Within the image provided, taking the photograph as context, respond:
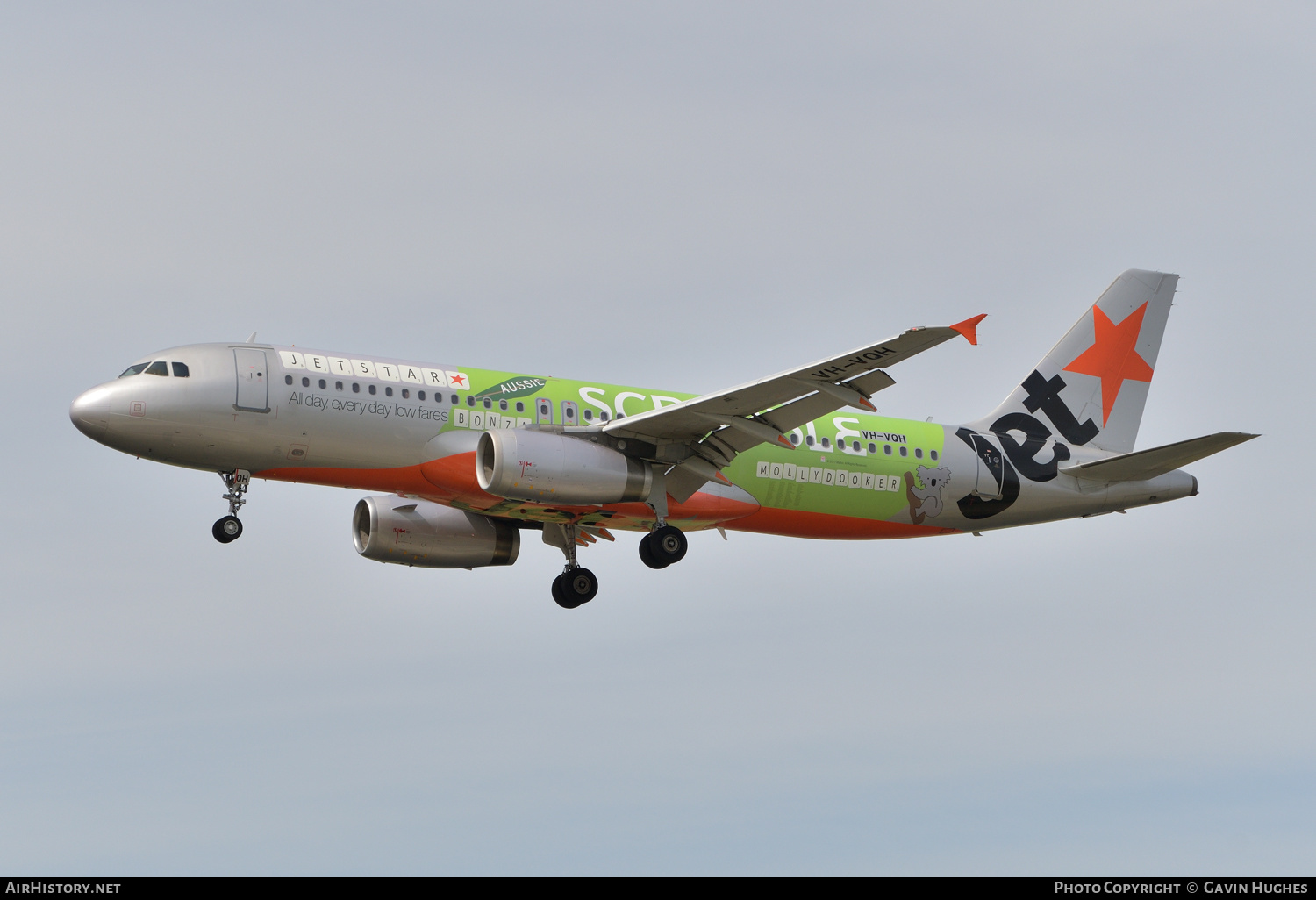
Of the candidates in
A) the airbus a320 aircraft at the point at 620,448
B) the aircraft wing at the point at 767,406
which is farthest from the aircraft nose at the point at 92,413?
the aircraft wing at the point at 767,406

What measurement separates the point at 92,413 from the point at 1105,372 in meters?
26.5

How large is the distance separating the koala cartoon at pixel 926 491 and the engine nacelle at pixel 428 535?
1014 centimetres

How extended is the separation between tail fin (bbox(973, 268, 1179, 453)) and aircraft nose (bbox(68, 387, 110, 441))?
71.5 ft

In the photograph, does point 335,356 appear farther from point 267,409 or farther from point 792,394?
point 792,394

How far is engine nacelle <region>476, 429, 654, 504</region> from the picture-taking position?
3506 cm

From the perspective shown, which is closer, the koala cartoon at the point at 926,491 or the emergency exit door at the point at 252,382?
the emergency exit door at the point at 252,382

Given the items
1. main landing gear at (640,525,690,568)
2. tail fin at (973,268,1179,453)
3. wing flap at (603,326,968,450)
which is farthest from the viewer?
tail fin at (973,268,1179,453)

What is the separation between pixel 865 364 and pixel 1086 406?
13.6 m

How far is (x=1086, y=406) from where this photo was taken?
4428cm

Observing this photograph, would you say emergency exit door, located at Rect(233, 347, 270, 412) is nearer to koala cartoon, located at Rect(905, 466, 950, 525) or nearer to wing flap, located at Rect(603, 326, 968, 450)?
wing flap, located at Rect(603, 326, 968, 450)

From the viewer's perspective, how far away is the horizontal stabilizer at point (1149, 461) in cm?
3781

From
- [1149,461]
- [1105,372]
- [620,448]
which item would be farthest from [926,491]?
[620,448]

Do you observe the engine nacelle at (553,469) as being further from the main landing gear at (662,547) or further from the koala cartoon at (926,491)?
the koala cartoon at (926,491)

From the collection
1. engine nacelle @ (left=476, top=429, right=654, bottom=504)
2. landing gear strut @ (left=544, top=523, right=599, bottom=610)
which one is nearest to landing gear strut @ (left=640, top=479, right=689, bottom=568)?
engine nacelle @ (left=476, top=429, right=654, bottom=504)
